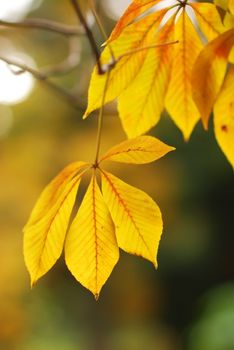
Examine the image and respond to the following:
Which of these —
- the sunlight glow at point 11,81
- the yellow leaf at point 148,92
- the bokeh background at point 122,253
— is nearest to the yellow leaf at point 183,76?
the yellow leaf at point 148,92

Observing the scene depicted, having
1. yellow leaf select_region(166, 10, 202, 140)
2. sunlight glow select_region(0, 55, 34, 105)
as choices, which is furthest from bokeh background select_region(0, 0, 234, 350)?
yellow leaf select_region(166, 10, 202, 140)

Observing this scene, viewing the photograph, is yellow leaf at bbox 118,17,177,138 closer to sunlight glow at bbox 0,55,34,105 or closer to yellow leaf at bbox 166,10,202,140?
yellow leaf at bbox 166,10,202,140

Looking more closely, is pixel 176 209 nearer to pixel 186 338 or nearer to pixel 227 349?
pixel 186 338

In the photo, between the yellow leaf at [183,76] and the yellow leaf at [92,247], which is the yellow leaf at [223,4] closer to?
the yellow leaf at [183,76]

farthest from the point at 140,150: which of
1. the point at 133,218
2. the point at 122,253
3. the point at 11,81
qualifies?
the point at 122,253

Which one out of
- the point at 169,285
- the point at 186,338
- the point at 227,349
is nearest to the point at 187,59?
the point at 227,349

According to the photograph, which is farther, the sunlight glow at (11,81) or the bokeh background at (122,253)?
the bokeh background at (122,253)
